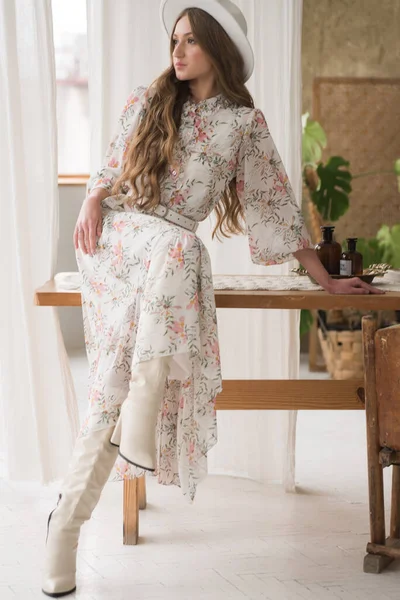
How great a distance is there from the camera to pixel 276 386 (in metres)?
2.77

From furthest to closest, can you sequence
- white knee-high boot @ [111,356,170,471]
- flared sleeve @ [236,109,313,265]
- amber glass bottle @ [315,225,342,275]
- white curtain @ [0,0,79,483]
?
white curtain @ [0,0,79,483] → amber glass bottle @ [315,225,342,275] → flared sleeve @ [236,109,313,265] → white knee-high boot @ [111,356,170,471]

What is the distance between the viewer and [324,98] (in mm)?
5141

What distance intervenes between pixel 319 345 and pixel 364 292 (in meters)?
2.86

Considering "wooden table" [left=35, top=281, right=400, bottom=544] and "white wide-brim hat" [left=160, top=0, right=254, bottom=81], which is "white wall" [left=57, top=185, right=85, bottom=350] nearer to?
"wooden table" [left=35, top=281, right=400, bottom=544]

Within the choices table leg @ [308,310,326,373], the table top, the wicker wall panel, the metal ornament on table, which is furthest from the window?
the table top

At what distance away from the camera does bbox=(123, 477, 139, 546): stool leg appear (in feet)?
8.36

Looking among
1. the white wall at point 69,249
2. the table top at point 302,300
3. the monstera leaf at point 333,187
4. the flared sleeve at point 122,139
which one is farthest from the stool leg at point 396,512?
the white wall at point 69,249

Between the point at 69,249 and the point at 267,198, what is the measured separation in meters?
3.03

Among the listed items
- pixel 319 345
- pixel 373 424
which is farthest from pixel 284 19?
pixel 319 345

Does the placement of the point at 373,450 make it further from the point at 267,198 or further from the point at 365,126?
the point at 365,126

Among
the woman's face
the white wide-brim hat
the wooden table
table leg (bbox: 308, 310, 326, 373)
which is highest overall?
the white wide-brim hat

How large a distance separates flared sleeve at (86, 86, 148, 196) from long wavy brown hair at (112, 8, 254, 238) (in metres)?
0.02

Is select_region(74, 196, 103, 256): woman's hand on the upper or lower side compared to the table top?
upper

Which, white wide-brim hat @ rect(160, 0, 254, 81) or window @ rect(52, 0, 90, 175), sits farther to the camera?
window @ rect(52, 0, 90, 175)
